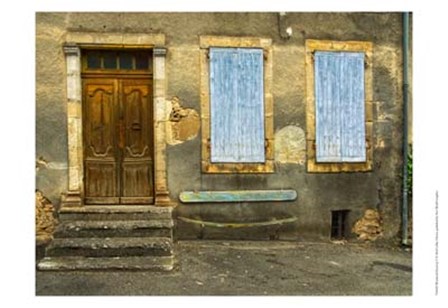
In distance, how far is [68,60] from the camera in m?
6.38

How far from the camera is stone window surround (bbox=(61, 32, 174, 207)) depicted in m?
6.36

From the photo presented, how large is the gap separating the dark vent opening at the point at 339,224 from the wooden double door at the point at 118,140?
8.63ft

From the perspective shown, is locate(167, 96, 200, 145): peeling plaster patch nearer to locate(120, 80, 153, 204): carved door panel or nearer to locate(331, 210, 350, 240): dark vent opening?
locate(120, 80, 153, 204): carved door panel

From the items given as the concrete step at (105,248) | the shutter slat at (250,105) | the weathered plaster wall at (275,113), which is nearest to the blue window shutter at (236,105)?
the shutter slat at (250,105)

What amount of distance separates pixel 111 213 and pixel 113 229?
0.33m

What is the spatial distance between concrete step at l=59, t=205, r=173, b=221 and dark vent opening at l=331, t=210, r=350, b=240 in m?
2.42

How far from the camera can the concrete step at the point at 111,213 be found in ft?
20.0

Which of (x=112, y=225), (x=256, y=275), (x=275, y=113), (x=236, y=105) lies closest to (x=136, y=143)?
(x=112, y=225)

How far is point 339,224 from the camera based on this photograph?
6996mm

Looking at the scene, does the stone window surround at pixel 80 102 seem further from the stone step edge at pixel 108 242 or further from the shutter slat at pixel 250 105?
the shutter slat at pixel 250 105

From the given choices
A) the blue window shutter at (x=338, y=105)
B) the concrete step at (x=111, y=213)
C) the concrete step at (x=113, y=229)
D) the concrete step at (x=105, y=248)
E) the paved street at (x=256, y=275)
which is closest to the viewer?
the paved street at (x=256, y=275)

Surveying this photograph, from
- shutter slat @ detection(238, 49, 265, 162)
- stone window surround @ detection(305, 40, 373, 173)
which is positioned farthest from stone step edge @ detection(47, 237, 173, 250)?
stone window surround @ detection(305, 40, 373, 173)

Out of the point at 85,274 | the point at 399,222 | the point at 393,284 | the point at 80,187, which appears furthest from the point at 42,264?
the point at 399,222
